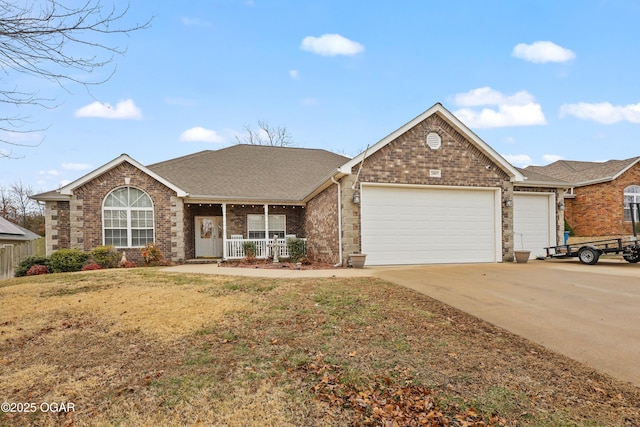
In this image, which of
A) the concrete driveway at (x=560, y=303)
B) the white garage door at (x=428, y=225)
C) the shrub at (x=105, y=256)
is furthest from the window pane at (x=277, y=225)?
the concrete driveway at (x=560, y=303)

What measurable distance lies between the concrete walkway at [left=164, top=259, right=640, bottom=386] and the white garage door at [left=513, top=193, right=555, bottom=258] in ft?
11.5

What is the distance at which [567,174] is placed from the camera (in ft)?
74.5

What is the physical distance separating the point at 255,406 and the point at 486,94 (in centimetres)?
2380

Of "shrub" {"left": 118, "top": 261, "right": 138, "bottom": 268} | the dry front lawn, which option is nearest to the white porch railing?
"shrub" {"left": 118, "top": 261, "right": 138, "bottom": 268}

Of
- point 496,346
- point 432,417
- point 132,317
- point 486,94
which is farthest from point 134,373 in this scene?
point 486,94

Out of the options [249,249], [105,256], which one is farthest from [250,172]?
[105,256]

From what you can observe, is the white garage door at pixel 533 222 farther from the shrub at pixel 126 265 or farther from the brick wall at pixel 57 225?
the brick wall at pixel 57 225

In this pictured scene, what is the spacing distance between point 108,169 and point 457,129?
1375 cm

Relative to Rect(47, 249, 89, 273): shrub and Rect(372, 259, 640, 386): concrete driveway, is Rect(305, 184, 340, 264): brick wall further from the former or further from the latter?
Rect(47, 249, 89, 273): shrub

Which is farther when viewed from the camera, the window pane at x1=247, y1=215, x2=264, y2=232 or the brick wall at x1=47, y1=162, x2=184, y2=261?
the window pane at x1=247, y1=215, x2=264, y2=232

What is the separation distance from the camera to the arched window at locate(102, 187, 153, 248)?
13656mm

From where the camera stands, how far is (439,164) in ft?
39.8

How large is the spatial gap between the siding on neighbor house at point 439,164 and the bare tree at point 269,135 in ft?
76.8

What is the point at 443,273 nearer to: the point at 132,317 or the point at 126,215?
the point at 132,317
